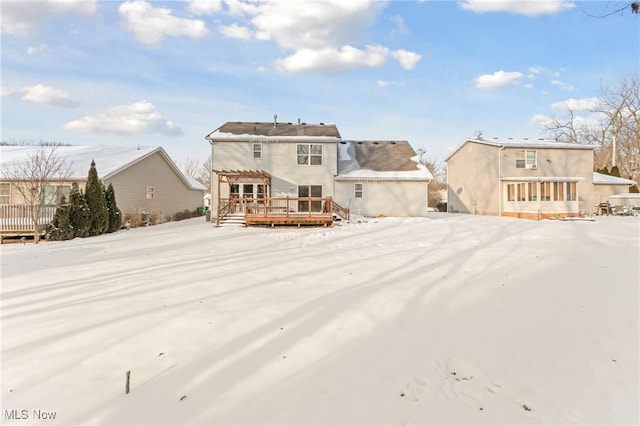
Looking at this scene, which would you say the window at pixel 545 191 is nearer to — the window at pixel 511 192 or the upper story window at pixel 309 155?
the window at pixel 511 192

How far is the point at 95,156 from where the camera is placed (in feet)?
68.8

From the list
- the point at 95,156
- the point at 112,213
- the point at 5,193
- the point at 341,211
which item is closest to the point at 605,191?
the point at 341,211

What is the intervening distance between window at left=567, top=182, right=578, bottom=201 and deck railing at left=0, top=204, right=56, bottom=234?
95.7 ft

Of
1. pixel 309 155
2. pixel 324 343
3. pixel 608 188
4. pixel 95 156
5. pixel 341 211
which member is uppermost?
pixel 95 156

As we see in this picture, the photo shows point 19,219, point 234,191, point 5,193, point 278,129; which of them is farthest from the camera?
point 278,129

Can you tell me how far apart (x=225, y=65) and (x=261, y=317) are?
18.9 meters

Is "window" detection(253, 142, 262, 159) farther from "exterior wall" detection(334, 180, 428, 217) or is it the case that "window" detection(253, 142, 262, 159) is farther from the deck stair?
"exterior wall" detection(334, 180, 428, 217)

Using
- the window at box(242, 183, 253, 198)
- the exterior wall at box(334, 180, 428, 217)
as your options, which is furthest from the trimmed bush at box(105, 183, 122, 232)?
the exterior wall at box(334, 180, 428, 217)

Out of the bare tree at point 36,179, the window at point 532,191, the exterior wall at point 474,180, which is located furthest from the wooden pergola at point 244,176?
the window at point 532,191

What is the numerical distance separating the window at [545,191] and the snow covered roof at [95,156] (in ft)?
84.4

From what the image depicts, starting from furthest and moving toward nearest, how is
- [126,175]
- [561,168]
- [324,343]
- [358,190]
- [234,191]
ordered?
[561,168] → [358,190] → [234,191] → [126,175] → [324,343]

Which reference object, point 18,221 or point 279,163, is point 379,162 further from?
point 18,221

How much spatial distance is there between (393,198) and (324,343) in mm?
17882

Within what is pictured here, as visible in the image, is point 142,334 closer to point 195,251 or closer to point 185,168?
point 195,251
